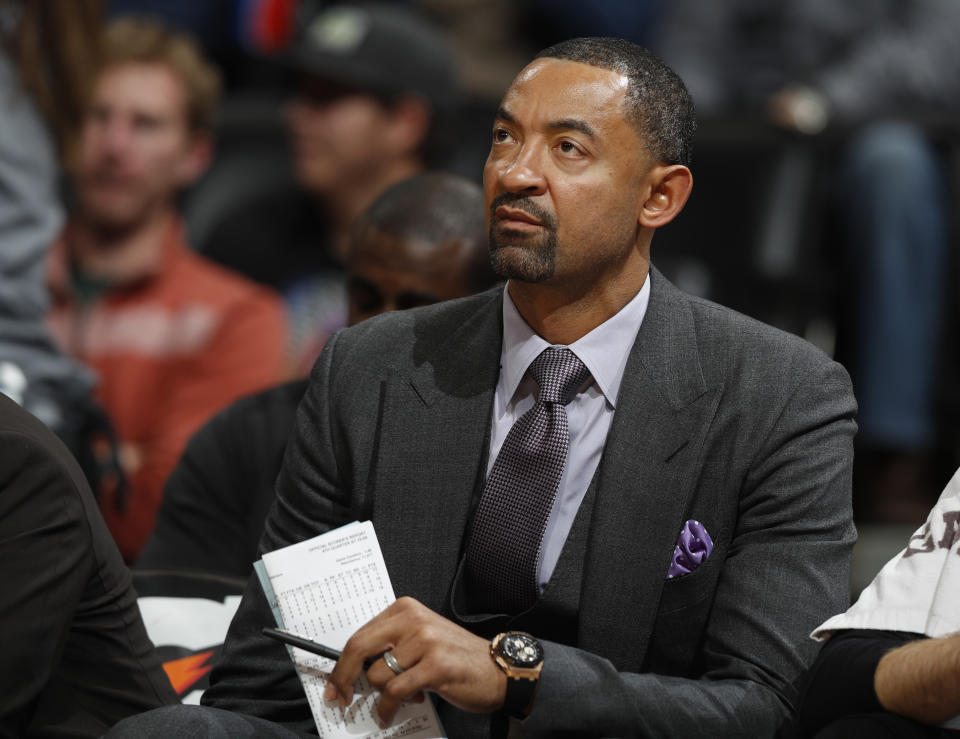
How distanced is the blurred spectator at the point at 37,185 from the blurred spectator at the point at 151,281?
662 millimetres

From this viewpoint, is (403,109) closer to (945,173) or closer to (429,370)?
(945,173)

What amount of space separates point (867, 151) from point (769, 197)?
322 mm

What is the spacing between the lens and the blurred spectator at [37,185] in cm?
354

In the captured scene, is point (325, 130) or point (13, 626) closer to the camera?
point (13, 626)

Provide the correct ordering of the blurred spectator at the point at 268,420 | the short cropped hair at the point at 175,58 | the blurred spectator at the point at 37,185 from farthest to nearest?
the short cropped hair at the point at 175,58 → the blurred spectator at the point at 37,185 → the blurred spectator at the point at 268,420

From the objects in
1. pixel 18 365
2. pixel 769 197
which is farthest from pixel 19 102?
pixel 769 197

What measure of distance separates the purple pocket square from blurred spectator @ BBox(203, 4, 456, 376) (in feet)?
8.52

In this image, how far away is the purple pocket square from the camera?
7.59 ft

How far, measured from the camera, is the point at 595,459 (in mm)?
2422

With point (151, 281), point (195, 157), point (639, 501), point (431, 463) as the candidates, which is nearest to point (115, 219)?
point (151, 281)

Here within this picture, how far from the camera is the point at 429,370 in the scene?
2.51 metres

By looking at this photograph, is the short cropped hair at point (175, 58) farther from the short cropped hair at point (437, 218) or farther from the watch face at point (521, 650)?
the watch face at point (521, 650)

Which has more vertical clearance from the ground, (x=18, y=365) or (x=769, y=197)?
(x=769, y=197)

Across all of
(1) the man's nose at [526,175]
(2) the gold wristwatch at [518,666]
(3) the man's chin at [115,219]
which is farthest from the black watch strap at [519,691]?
(3) the man's chin at [115,219]
